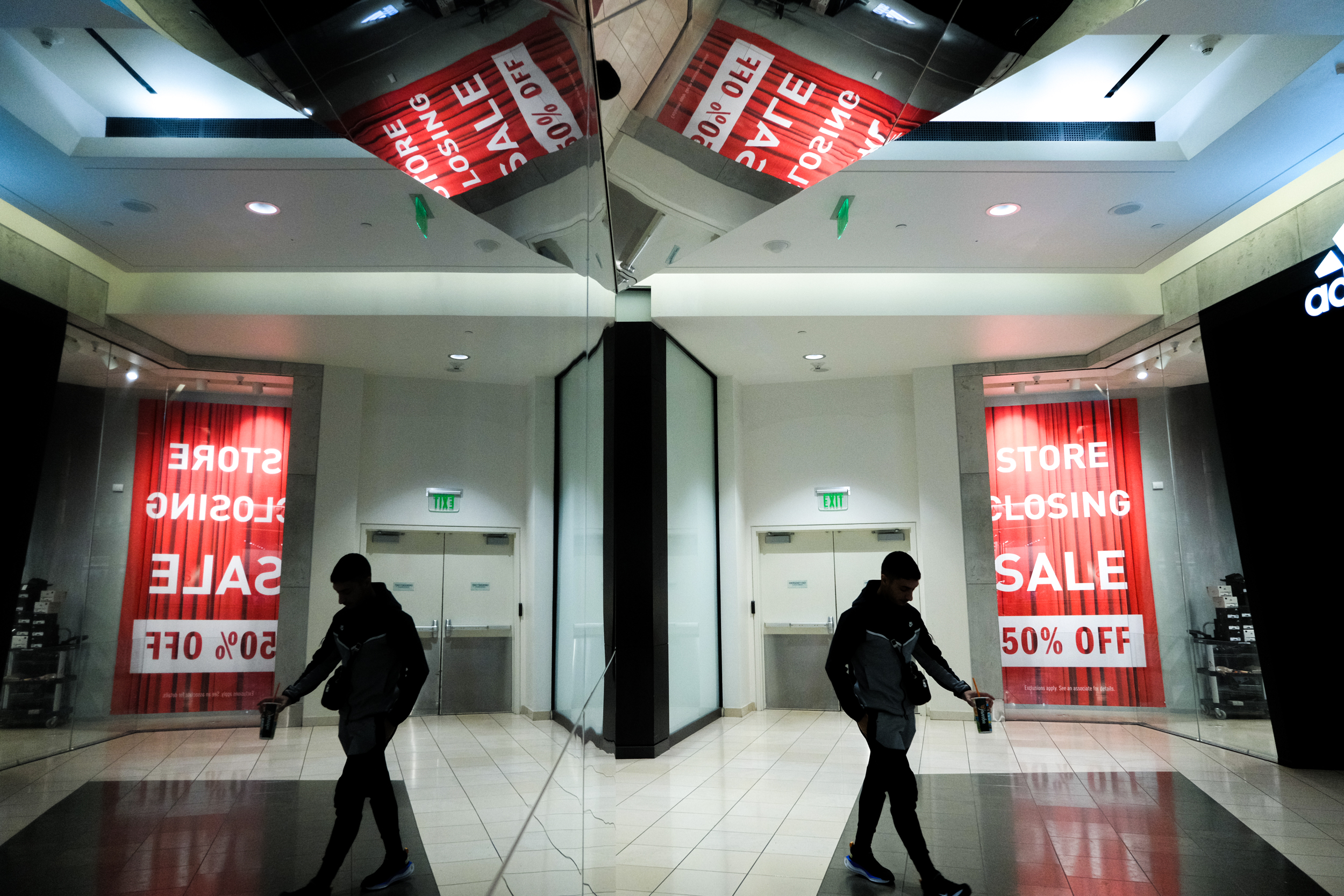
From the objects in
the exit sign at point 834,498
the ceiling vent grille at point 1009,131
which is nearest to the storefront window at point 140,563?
the ceiling vent grille at point 1009,131

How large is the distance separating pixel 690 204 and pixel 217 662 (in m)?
4.12

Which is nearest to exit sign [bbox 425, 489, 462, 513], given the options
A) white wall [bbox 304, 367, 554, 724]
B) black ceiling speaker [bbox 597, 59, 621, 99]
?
white wall [bbox 304, 367, 554, 724]

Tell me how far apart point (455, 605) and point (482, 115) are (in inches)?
33.6

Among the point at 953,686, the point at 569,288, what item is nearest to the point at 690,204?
the point at 569,288

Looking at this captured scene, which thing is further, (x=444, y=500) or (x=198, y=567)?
(x=444, y=500)

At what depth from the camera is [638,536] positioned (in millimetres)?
8391

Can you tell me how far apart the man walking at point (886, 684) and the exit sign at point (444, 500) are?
3.95 metres

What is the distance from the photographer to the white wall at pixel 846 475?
34.7 feet

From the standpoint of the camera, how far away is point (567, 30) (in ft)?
6.66

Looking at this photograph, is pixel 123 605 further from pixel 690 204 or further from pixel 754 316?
pixel 754 316

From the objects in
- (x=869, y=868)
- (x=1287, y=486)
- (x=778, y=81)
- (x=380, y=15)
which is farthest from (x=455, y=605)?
(x=1287, y=486)

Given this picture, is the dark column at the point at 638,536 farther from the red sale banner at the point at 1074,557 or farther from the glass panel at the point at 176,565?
the glass panel at the point at 176,565

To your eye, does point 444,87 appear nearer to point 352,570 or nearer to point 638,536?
point 352,570

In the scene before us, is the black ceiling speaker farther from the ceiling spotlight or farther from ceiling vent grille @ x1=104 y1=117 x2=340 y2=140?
ceiling vent grille @ x1=104 y1=117 x2=340 y2=140
